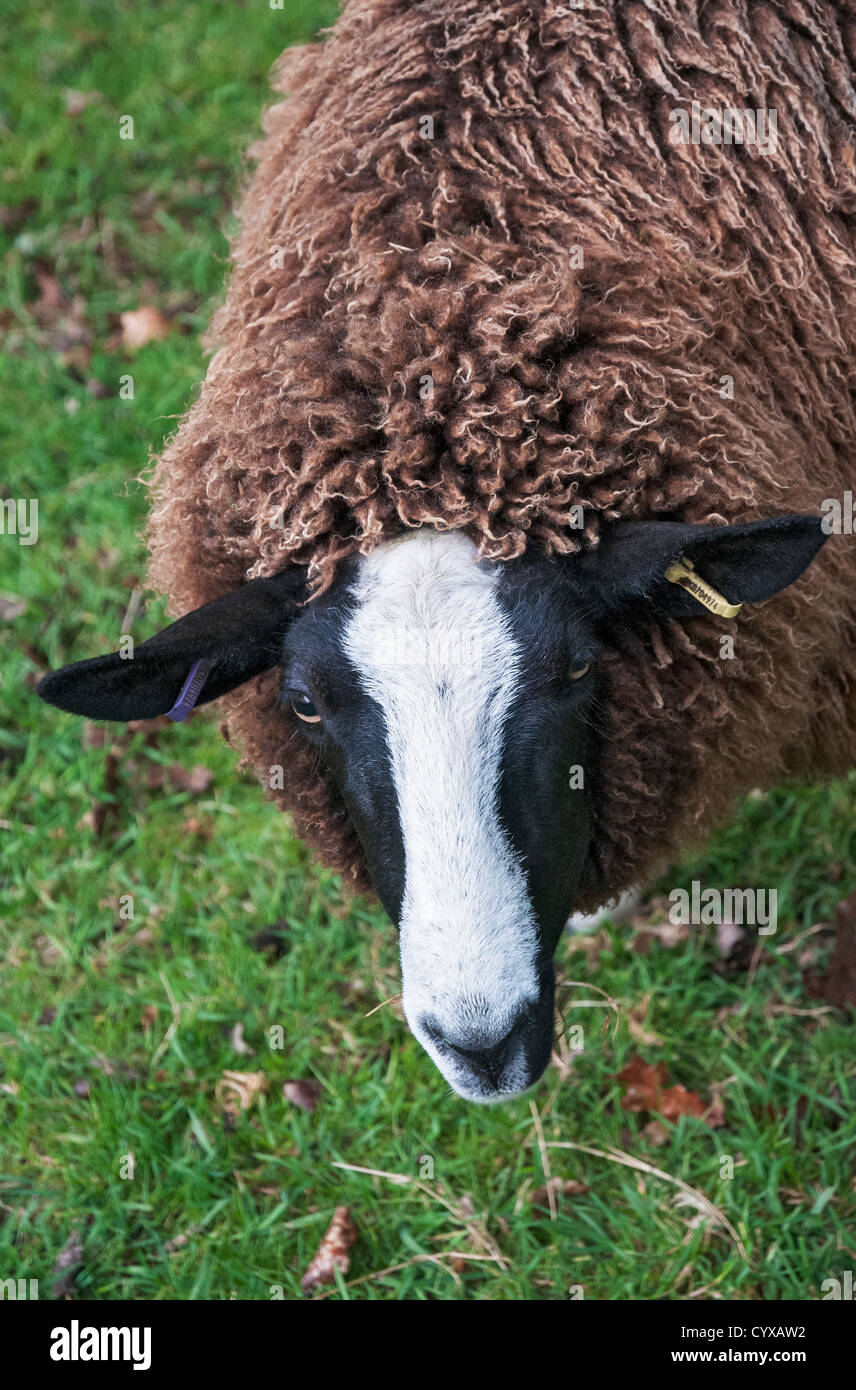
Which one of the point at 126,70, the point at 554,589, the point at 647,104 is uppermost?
the point at 126,70

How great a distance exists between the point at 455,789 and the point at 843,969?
7.39 ft

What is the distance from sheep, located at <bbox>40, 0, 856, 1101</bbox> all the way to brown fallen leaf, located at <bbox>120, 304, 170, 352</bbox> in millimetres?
3009

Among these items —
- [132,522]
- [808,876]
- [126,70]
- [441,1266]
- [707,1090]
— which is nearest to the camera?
[441,1266]

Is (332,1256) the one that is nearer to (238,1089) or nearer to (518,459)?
(238,1089)

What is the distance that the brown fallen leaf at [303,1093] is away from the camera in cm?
409

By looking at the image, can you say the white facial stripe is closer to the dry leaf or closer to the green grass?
the green grass

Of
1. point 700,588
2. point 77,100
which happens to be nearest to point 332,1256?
point 700,588

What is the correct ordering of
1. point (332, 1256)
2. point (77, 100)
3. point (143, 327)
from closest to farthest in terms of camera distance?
1. point (332, 1256)
2. point (143, 327)
3. point (77, 100)

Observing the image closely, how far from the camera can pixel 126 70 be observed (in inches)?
277

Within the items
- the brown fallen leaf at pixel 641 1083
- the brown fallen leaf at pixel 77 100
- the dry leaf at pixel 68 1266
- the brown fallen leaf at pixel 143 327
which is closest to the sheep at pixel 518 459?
the brown fallen leaf at pixel 641 1083

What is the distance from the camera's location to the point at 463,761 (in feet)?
8.54
